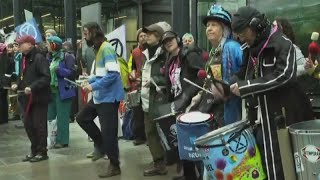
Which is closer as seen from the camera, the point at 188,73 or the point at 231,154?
the point at 231,154

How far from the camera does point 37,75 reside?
26.2 ft

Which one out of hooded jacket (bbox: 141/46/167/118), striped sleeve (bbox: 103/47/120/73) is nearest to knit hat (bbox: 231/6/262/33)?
hooded jacket (bbox: 141/46/167/118)

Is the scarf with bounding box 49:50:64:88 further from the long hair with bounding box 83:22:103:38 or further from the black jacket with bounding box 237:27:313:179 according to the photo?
the black jacket with bounding box 237:27:313:179

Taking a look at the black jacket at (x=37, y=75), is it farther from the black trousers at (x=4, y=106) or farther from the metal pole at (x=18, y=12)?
the metal pole at (x=18, y=12)

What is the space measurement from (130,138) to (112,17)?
9982mm

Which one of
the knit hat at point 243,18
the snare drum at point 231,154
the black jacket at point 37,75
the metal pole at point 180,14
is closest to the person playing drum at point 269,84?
the knit hat at point 243,18

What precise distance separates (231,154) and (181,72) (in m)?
2.13

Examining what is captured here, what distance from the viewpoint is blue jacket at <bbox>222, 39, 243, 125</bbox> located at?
4.41 metres

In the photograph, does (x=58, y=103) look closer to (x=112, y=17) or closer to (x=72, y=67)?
(x=72, y=67)

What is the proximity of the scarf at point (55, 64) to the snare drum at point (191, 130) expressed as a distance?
4650mm

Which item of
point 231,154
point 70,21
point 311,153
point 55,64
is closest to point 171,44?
point 231,154

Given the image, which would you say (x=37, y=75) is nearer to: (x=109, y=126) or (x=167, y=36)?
(x=109, y=126)

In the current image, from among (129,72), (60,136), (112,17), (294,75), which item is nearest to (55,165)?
(60,136)

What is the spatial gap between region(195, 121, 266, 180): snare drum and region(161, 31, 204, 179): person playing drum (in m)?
1.62
